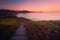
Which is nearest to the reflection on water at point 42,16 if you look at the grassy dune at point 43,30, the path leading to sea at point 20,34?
the grassy dune at point 43,30

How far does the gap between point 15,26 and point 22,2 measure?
14.4 inches

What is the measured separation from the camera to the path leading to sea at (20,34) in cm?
218

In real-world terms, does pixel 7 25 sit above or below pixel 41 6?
below

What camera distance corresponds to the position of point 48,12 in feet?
7.32

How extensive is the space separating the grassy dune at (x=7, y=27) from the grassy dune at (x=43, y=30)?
17 cm

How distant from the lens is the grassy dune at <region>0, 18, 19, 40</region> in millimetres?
2174

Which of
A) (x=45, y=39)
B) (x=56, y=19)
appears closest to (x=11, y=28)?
(x=45, y=39)

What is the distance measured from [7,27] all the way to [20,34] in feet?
0.70

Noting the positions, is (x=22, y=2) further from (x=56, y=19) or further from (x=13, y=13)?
(x=56, y=19)

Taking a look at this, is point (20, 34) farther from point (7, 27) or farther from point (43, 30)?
point (43, 30)

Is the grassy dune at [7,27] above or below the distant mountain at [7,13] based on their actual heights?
below

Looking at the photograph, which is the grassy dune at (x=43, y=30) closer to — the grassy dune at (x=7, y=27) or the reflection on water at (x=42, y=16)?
the reflection on water at (x=42, y=16)

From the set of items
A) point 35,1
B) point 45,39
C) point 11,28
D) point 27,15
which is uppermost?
point 35,1

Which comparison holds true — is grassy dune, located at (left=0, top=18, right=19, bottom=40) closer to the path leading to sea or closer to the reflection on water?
the path leading to sea
